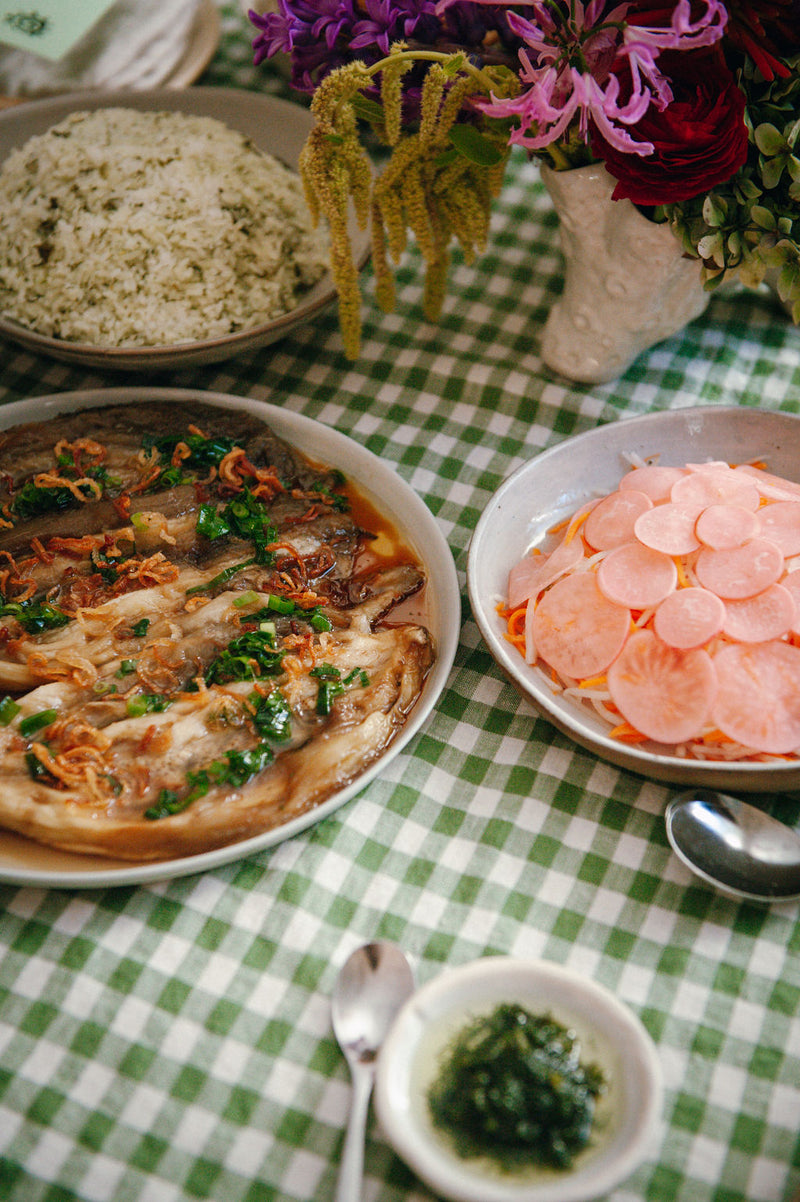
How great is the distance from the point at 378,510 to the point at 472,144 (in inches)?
32.7

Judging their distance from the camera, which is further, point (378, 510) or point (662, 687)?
point (378, 510)

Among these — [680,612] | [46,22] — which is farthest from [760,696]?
[46,22]

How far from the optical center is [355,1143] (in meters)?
1.31

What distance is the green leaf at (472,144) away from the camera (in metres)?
1.94

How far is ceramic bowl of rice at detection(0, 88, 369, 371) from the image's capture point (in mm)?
2225

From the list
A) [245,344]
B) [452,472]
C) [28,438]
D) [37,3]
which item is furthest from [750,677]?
[37,3]

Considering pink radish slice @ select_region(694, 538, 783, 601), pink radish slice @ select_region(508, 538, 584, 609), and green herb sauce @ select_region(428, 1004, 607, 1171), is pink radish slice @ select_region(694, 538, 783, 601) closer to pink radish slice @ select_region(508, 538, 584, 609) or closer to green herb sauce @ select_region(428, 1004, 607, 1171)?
pink radish slice @ select_region(508, 538, 584, 609)

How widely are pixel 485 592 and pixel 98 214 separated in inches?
56.5

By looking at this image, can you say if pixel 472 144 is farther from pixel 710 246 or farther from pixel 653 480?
pixel 653 480

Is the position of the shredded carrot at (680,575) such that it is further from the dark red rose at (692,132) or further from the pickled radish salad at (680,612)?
the dark red rose at (692,132)

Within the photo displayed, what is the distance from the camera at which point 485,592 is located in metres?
1.90

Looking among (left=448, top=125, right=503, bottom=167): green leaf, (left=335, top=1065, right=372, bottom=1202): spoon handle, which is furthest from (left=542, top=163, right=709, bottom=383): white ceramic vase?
(left=335, top=1065, right=372, bottom=1202): spoon handle

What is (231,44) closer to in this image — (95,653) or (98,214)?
(98,214)

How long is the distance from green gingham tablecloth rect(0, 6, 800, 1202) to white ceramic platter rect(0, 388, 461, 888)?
3.7 inches
